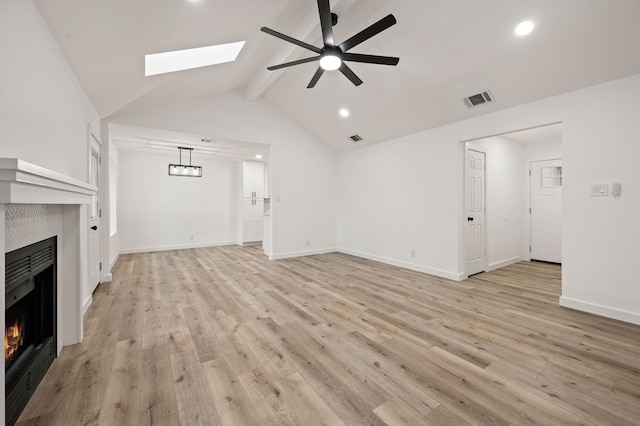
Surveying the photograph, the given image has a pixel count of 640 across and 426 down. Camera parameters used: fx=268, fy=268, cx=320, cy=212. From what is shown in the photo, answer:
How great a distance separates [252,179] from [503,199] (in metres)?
6.26

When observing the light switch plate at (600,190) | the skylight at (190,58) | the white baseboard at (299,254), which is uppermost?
the skylight at (190,58)

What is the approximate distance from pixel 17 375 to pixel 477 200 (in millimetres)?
5802

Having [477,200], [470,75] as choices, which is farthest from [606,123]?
[477,200]

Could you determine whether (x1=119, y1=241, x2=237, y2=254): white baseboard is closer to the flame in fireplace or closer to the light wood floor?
the light wood floor

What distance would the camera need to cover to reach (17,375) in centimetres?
155

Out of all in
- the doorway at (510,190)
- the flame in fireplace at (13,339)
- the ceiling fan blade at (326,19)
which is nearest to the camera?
the flame in fireplace at (13,339)

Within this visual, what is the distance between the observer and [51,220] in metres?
2.07

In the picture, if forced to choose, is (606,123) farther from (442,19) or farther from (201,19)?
(201,19)

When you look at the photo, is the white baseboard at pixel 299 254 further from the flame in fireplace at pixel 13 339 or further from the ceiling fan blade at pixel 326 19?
the ceiling fan blade at pixel 326 19

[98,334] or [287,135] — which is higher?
[287,135]

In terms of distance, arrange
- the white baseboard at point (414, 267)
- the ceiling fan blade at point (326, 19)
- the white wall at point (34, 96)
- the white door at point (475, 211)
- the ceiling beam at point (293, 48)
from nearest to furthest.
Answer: the white wall at point (34, 96)
the ceiling fan blade at point (326, 19)
the ceiling beam at point (293, 48)
the white baseboard at point (414, 267)
the white door at point (475, 211)

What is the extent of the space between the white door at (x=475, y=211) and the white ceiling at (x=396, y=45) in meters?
0.98

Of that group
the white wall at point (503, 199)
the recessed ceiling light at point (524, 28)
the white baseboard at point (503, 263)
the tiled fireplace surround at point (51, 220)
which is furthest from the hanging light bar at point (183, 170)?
the white baseboard at point (503, 263)

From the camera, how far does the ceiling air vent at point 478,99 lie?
3652 millimetres
